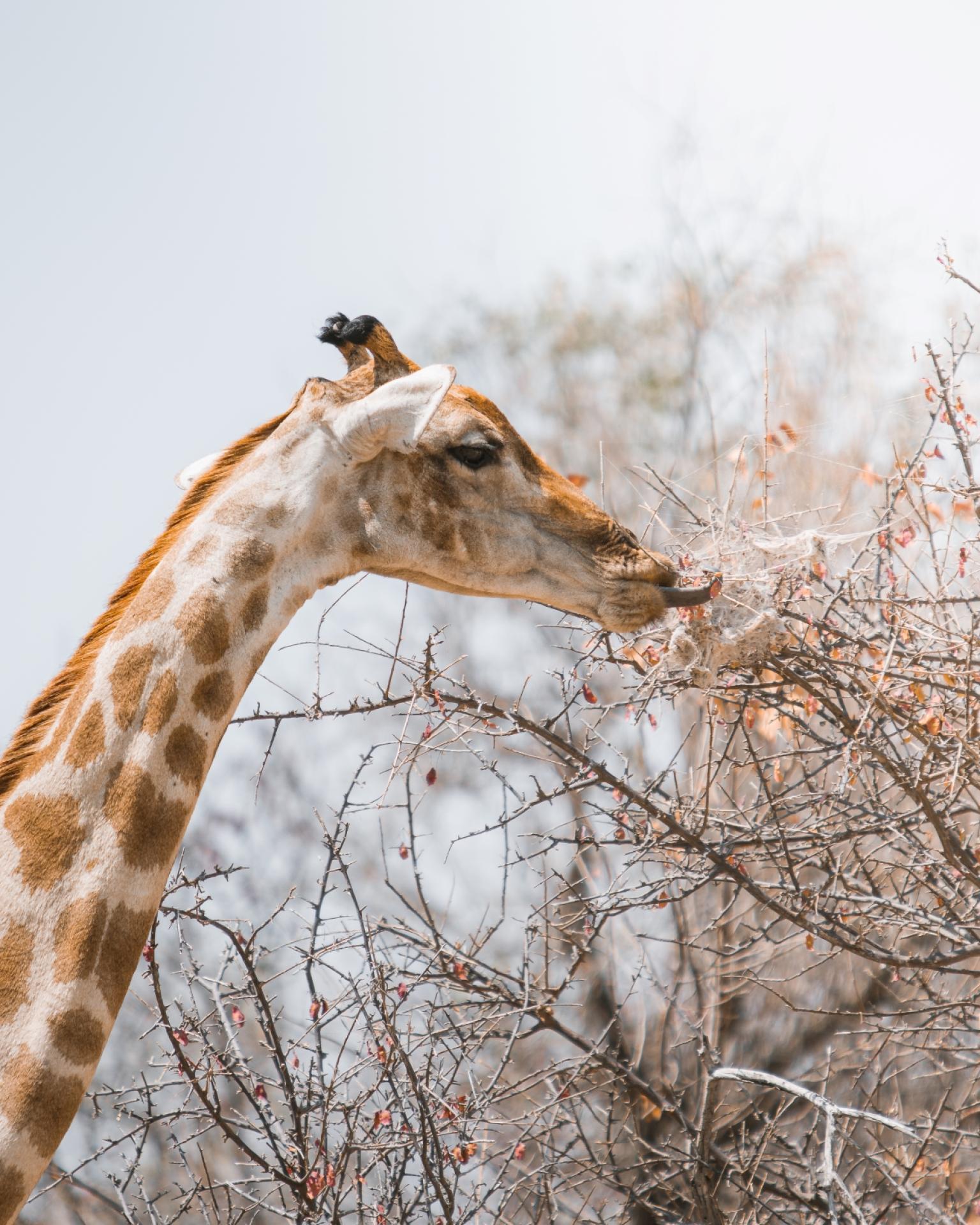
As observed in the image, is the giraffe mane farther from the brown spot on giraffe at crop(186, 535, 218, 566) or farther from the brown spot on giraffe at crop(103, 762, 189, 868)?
the brown spot on giraffe at crop(103, 762, 189, 868)

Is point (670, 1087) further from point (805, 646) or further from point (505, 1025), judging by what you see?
point (805, 646)

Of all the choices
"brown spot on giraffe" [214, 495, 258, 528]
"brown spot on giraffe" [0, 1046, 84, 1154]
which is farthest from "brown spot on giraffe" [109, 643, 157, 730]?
"brown spot on giraffe" [0, 1046, 84, 1154]

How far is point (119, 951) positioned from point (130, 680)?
1.81 feet

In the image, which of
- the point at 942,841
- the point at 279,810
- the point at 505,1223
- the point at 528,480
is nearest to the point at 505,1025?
the point at 505,1223

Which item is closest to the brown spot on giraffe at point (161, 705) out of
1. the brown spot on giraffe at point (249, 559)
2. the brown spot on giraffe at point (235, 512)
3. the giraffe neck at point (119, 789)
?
the giraffe neck at point (119, 789)

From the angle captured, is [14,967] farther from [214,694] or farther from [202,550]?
[202,550]

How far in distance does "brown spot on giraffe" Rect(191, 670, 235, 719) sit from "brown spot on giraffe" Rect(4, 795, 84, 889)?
12.9 inches

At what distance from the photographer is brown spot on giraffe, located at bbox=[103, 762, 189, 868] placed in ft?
8.71

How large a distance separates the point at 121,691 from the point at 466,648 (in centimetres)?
782

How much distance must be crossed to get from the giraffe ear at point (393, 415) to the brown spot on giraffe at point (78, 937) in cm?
116

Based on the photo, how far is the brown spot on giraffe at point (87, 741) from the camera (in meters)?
2.70

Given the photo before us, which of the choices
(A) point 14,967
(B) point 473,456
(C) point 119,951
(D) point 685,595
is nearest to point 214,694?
(C) point 119,951

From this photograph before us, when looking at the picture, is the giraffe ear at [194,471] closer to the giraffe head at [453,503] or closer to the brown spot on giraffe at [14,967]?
the giraffe head at [453,503]

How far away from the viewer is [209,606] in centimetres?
286
